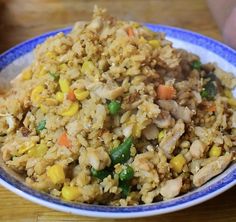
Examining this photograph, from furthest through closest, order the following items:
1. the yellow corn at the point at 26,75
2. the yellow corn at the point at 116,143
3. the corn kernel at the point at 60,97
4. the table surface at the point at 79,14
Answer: the table surface at the point at 79,14
the yellow corn at the point at 26,75
the corn kernel at the point at 60,97
the yellow corn at the point at 116,143

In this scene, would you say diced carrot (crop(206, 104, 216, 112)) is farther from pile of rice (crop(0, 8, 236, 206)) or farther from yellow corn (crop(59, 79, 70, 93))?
yellow corn (crop(59, 79, 70, 93))

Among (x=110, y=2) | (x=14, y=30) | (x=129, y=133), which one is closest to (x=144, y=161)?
(x=129, y=133)

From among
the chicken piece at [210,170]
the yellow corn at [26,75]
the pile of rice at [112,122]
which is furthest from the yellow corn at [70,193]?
the yellow corn at [26,75]

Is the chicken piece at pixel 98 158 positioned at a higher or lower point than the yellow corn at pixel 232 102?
lower

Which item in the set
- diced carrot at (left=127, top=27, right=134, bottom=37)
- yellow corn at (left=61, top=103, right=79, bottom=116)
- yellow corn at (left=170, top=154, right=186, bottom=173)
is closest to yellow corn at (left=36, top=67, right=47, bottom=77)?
yellow corn at (left=61, top=103, right=79, bottom=116)

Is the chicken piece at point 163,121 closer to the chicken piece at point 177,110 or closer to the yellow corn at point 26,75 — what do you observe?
the chicken piece at point 177,110

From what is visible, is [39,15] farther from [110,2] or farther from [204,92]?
[204,92]
